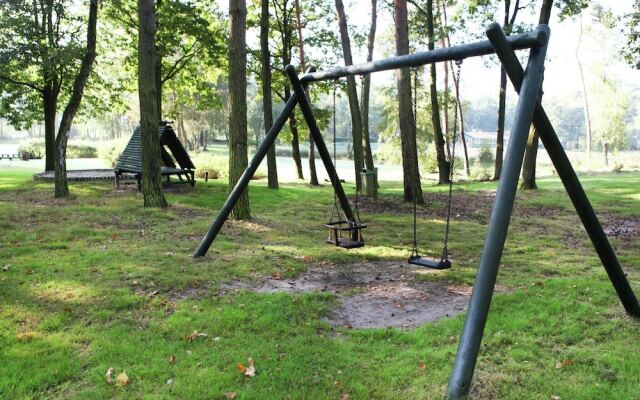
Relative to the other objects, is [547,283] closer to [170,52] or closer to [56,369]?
[56,369]

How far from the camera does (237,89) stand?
31.8 ft

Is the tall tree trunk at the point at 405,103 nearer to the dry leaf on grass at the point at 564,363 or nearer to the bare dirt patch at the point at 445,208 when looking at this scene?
the bare dirt patch at the point at 445,208

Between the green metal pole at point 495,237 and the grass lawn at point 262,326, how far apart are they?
11.9 inches

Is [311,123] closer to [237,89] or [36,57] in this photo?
[237,89]

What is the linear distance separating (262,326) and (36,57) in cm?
1284

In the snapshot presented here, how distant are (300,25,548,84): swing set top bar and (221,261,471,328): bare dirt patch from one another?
2.63 metres

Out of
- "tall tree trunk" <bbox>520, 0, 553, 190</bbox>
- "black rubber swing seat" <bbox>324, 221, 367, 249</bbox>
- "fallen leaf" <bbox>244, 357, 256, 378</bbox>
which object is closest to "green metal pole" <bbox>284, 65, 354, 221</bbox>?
"black rubber swing seat" <bbox>324, 221, 367, 249</bbox>

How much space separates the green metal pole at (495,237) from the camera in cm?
319

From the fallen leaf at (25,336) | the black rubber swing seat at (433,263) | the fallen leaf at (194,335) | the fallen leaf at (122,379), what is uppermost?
the black rubber swing seat at (433,263)

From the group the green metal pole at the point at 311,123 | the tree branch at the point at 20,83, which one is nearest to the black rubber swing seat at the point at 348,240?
the green metal pole at the point at 311,123

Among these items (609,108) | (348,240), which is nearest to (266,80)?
(348,240)

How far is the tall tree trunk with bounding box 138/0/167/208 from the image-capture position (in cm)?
1041

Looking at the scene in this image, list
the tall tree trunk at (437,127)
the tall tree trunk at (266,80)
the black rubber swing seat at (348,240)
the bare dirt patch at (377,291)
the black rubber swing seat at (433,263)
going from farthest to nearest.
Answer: the tall tree trunk at (437,127) < the tall tree trunk at (266,80) < the black rubber swing seat at (348,240) < the black rubber swing seat at (433,263) < the bare dirt patch at (377,291)

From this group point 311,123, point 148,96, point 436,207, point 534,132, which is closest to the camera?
point 311,123
